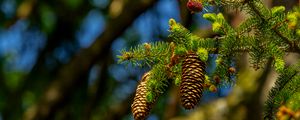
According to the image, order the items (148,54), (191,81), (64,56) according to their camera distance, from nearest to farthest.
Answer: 1. (191,81)
2. (148,54)
3. (64,56)

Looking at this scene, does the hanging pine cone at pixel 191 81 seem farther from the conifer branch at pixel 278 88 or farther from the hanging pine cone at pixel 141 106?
the conifer branch at pixel 278 88

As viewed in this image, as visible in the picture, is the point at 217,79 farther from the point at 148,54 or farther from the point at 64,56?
the point at 64,56

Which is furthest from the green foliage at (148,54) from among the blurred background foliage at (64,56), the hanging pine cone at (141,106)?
the blurred background foliage at (64,56)

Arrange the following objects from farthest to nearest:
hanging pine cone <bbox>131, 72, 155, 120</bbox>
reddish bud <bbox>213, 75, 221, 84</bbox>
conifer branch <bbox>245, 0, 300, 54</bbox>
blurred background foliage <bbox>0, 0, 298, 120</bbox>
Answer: blurred background foliage <bbox>0, 0, 298, 120</bbox>, reddish bud <bbox>213, 75, 221, 84</bbox>, hanging pine cone <bbox>131, 72, 155, 120</bbox>, conifer branch <bbox>245, 0, 300, 54</bbox>

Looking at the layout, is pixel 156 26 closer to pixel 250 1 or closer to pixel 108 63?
pixel 108 63

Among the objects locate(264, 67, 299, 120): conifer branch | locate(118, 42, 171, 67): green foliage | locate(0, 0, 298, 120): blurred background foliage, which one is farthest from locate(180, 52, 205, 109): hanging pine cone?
locate(0, 0, 298, 120): blurred background foliage

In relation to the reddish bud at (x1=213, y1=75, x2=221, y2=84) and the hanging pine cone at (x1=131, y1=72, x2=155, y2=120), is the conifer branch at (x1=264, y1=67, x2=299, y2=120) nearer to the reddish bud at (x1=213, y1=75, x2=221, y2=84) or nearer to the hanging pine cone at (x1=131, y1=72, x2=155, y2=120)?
the reddish bud at (x1=213, y1=75, x2=221, y2=84)

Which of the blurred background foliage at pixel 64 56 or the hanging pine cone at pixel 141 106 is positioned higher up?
the hanging pine cone at pixel 141 106

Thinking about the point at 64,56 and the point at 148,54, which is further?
the point at 64,56

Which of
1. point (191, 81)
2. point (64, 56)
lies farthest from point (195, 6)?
point (64, 56)
